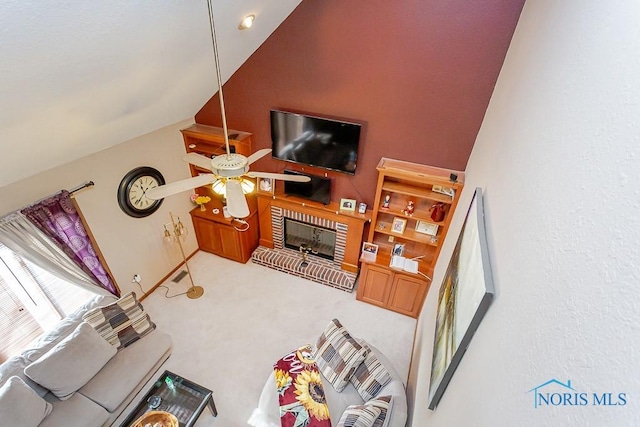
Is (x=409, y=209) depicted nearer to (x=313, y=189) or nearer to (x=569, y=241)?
(x=313, y=189)

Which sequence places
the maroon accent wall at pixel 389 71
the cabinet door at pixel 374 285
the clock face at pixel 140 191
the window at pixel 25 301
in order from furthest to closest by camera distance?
the cabinet door at pixel 374 285 → the clock face at pixel 140 191 → the window at pixel 25 301 → the maroon accent wall at pixel 389 71

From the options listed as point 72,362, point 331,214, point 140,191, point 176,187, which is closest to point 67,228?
point 140,191

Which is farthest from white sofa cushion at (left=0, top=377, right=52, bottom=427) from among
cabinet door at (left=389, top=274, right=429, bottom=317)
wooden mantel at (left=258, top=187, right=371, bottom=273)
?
cabinet door at (left=389, top=274, right=429, bottom=317)

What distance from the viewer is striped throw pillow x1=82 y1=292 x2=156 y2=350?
10.4 feet

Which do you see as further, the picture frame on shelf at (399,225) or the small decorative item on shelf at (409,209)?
the picture frame on shelf at (399,225)

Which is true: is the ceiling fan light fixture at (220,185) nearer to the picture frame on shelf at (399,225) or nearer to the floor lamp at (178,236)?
the picture frame on shelf at (399,225)

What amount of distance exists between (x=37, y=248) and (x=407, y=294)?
412 cm

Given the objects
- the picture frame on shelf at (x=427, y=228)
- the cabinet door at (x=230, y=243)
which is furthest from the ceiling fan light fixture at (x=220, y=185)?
the cabinet door at (x=230, y=243)

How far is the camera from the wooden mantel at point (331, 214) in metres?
4.23

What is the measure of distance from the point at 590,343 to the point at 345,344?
2.60m

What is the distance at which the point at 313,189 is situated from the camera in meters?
4.29

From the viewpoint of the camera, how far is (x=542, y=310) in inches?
34.4

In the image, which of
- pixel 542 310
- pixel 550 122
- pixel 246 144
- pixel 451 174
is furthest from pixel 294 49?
pixel 542 310

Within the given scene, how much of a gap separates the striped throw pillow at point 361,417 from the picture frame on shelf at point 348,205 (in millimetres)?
2417
